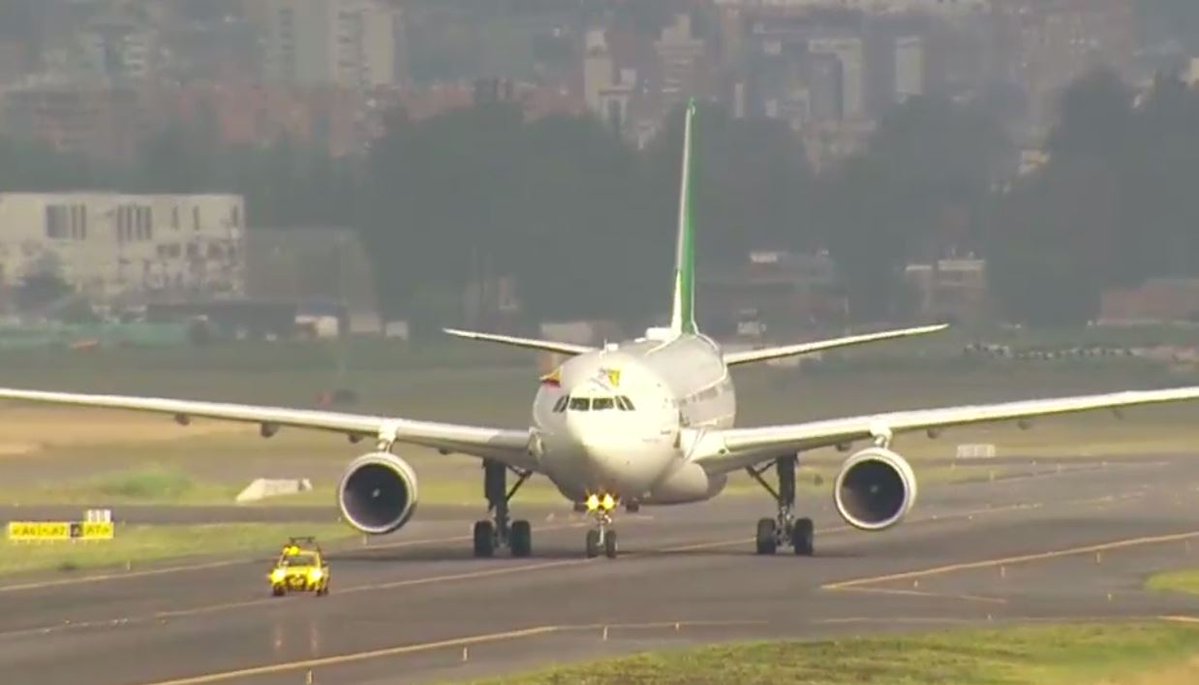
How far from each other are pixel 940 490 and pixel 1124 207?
20929mm

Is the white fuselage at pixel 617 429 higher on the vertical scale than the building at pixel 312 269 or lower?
lower

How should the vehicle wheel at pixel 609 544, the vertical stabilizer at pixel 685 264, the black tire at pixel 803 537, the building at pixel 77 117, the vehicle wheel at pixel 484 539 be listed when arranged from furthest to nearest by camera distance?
the building at pixel 77 117
the vertical stabilizer at pixel 685 264
the vehicle wheel at pixel 484 539
the black tire at pixel 803 537
the vehicle wheel at pixel 609 544

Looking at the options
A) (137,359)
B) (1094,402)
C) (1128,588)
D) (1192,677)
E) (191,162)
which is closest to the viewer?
(1192,677)

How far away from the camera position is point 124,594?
3972cm

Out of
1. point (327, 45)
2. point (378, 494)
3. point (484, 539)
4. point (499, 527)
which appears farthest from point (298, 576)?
point (327, 45)

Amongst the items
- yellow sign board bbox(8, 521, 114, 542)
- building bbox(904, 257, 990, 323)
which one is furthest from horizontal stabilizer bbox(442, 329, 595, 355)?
building bbox(904, 257, 990, 323)

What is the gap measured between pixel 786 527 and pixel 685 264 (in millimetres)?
8111

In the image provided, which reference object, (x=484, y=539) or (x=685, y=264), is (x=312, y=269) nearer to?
(x=685, y=264)

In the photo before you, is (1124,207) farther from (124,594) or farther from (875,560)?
(124,594)

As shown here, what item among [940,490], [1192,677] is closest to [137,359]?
[940,490]

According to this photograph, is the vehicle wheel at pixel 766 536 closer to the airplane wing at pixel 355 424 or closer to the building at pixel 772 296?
the airplane wing at pixel 355 424

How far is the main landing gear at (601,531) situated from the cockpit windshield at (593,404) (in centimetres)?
136

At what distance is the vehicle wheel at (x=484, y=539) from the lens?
1766 inches

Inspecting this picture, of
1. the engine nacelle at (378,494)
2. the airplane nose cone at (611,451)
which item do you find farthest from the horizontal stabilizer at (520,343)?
the airplane nose cone at (611,451)
